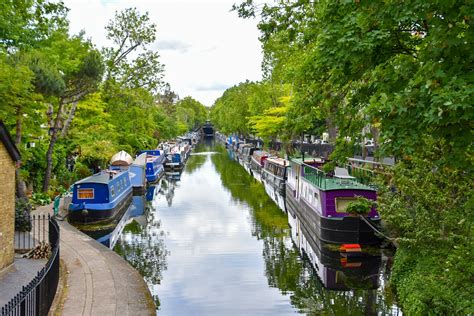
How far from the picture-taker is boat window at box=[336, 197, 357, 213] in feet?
73.4

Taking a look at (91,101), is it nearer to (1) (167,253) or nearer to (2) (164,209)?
(2) (164,209)

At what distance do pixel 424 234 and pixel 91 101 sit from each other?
29007 millimetres

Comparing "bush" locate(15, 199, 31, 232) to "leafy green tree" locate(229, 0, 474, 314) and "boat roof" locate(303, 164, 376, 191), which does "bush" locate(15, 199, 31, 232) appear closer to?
"leafy green tree" locate(229, 0, 474, 314)

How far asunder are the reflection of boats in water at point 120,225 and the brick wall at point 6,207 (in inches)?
345

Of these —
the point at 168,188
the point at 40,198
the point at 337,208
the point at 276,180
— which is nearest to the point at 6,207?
the point at 337,208

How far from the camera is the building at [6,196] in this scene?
1438cm

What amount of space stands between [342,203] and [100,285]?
12.1 metres

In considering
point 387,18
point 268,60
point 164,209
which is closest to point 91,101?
point 164,209

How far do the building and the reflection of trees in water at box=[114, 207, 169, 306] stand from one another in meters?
4.90

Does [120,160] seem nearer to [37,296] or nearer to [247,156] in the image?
[37,296]

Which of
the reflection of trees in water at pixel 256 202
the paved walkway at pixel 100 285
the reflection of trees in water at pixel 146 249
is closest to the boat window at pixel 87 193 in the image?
the reflection of trees in water at pixel 146 249

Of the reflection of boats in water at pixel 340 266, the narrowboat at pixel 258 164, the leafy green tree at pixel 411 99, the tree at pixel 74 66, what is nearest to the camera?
the leafy green tree at pixel 411 99

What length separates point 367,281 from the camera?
18.3m

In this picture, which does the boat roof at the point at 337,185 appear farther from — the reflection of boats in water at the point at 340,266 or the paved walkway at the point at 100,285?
the paved walkway at the point at 100,285
